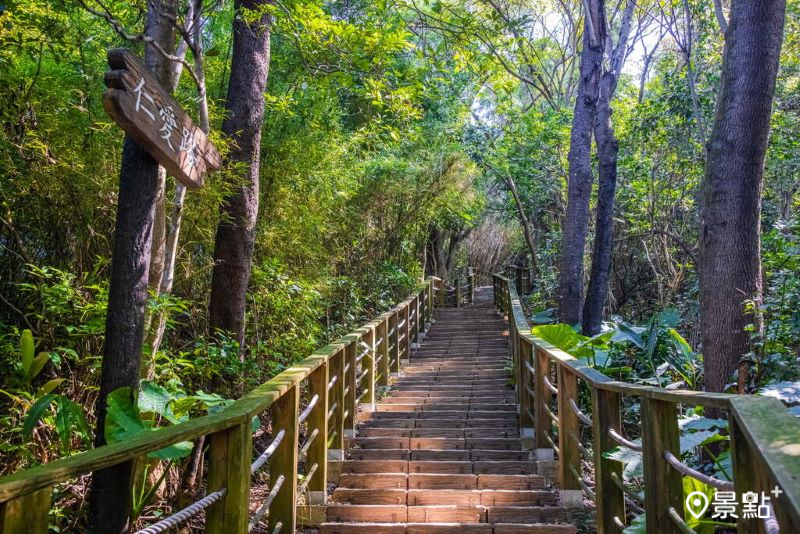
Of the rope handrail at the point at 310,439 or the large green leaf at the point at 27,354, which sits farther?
the rope handrail at the point at 310,439

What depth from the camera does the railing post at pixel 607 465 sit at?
2953 millimetres

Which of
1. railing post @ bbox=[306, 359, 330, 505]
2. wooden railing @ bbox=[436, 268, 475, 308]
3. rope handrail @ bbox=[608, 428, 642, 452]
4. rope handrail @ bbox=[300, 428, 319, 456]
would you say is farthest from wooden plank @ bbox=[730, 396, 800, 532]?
wooden railing @ bbox=[436, 268, 475, 308]

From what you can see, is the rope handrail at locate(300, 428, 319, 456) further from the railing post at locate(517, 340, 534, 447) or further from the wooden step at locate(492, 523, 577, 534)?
the railing post at locate(517, 340, 534, 447)

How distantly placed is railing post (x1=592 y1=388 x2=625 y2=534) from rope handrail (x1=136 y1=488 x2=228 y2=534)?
5.79ft

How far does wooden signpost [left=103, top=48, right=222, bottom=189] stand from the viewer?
2.10 meters

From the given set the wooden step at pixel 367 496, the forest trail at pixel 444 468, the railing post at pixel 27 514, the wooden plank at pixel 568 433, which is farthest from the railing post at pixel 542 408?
the railing post at pixel 27 514

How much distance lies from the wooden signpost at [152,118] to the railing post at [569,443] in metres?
2.52

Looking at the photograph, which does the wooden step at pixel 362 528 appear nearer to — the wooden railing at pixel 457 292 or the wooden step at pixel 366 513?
the wooden step at pixel 366 513

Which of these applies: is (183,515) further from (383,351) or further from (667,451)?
(383,351)

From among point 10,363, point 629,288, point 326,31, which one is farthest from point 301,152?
point 629,288

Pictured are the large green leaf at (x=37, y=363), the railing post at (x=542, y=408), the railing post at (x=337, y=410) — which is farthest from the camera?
the railing post at (x=542, y=408)

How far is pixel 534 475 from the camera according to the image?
454cm

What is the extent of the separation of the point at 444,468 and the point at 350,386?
1.06 metres

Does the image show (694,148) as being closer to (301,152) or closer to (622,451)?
(301,152)
